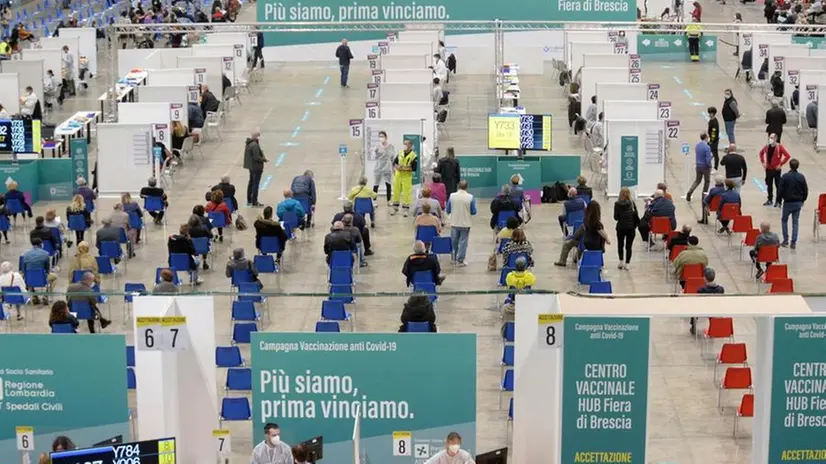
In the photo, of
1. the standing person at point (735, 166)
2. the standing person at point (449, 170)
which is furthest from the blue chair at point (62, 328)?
the standing person at point (735, 166)

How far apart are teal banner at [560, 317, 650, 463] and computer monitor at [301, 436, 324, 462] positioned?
260 centimetres

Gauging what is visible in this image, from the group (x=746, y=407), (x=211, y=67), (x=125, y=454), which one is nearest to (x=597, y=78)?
(x=211, y=67)

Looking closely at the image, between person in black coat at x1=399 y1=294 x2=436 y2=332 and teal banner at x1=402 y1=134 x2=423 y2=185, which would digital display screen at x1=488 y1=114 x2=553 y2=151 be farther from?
person in black coat at x1=399 y1=294 x2=436 y2=332

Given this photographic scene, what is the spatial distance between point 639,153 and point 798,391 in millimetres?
14136

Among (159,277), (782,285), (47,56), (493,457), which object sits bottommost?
(493,457)

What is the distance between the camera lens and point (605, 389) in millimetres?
17938

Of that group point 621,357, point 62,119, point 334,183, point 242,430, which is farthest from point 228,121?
point 621,357

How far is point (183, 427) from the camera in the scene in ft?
61.3

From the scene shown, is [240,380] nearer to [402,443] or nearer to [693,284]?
[402,443]

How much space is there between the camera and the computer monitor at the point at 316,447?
17.9m

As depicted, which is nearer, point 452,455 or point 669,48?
point 452,455

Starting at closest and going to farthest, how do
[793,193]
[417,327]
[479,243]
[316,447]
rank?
[316,447], [417,327], [793,193], [479,243]

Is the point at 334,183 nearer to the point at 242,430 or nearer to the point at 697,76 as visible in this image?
the point at 242,430

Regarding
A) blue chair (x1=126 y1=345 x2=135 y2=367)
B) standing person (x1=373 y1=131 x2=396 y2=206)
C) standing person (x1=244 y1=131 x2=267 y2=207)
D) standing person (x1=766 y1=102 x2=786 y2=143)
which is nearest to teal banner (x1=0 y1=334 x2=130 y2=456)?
blue chair (x1=126 y1=345 x2=135 y2=367)
